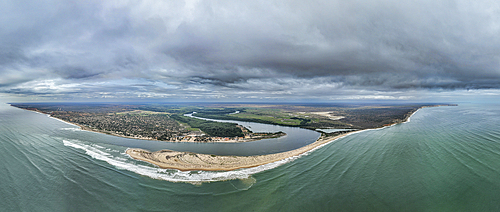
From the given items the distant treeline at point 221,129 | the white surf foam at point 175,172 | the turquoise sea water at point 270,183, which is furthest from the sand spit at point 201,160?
the distant treeline at point 221,129

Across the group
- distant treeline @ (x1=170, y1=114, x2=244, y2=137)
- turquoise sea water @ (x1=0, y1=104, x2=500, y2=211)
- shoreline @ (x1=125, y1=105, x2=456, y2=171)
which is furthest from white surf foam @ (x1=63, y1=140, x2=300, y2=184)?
distant treeline @ (x1=170, y1=114, x2=244, y2=137)

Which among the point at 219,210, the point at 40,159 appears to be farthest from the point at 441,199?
the point at 40,159

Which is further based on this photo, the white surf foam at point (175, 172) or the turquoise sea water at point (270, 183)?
the white surf foam at point (175, 172)

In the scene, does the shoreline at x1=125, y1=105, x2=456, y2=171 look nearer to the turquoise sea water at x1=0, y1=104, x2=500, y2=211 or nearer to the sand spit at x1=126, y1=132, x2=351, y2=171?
the sand spit at x1=126, y1=132, x2=351, y2=171

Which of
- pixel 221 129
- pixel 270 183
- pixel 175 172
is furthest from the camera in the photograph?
pixel 221 129

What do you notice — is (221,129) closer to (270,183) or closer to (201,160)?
(201,160)

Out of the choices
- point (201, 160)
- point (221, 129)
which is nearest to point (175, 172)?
point (201, 160)

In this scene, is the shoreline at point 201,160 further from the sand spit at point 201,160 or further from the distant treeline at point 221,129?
the distant treeline at point 221,129

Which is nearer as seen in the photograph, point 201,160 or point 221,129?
point 201,160
